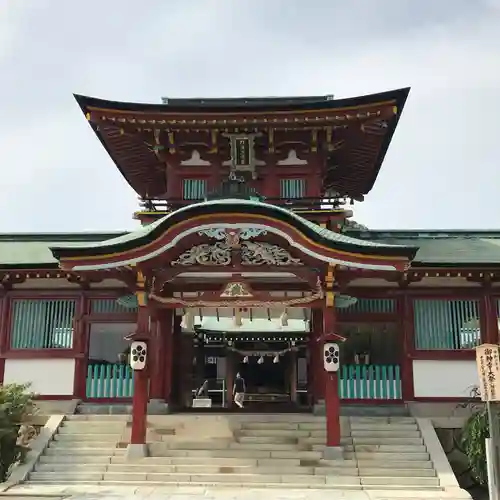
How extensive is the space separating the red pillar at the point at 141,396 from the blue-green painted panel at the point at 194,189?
4.72 metres

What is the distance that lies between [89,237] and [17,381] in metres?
4.90

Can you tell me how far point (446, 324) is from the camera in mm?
16562

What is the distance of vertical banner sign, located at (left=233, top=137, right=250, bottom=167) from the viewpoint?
17.8 m

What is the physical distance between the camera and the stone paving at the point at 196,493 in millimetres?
11570

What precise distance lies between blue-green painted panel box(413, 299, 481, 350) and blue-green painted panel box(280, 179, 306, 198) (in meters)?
4.38

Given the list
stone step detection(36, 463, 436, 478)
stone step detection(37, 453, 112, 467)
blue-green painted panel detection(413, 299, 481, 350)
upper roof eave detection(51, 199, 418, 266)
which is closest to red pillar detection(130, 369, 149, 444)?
stone step detection(36, 463, 436, 478)

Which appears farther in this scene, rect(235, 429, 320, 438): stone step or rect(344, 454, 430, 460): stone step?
rect(235, 429, 320, 438): stone step

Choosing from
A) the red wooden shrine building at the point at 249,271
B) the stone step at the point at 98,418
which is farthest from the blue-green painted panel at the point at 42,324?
the stone step at the point at 98,418

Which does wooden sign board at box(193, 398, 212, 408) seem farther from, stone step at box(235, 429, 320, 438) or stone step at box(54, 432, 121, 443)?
stone step at box(235, 429, 320, 438)

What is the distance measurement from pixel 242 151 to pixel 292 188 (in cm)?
176

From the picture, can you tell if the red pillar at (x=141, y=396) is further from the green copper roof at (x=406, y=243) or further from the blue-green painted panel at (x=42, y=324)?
the blue-green painted panel at (x=42, y=324)

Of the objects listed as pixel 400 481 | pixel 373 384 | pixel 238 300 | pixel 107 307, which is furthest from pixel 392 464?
pixel 107 307

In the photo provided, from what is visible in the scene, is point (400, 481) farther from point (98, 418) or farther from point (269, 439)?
point (98, 418)

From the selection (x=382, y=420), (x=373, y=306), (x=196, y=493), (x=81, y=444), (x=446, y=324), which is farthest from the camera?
(x=373, y=306)
